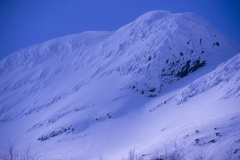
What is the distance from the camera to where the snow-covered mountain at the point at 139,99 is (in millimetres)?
15875

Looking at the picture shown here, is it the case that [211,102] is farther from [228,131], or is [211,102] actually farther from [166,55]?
[166,55]

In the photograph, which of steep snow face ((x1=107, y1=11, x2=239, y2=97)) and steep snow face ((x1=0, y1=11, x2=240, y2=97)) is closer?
steep snow face ((x1=107, y1=11, x2=239, y2=97))

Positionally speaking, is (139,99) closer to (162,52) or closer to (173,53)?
(162,52)

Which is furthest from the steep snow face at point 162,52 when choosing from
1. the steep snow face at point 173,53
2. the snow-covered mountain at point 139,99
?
the snow-covered mountain at point 139,99

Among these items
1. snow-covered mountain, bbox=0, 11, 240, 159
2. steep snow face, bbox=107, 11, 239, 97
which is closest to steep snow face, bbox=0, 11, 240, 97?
steep snow face, bbox=107, 11, 239, 97

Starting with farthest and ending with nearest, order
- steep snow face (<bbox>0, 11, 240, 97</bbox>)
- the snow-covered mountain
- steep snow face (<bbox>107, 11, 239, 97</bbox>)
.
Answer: steep snow face (<bbox>0, 11, 240, 97</bbox>)
steep snow face (<bbox>107, 11, 239, 97</bbox>)
the snow-covered mountain

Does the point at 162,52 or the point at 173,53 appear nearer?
the point at 173,53

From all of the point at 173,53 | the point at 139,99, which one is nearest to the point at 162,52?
the point at 173,53

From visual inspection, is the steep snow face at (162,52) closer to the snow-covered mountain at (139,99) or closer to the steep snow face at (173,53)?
the steep snow face at (173,53)

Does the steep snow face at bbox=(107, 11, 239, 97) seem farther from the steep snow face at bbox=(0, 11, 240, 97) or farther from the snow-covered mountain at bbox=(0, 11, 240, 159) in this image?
the snow-covered mountain at bbox=(0, 11, 240, 159)

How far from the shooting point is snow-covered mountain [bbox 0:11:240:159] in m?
15.9

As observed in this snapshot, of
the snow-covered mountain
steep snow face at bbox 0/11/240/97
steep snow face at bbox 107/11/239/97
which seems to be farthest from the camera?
steep snow face at bbox 0/11/240/97

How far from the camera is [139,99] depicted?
3188cm

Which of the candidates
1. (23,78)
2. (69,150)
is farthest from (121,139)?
(23,78)
